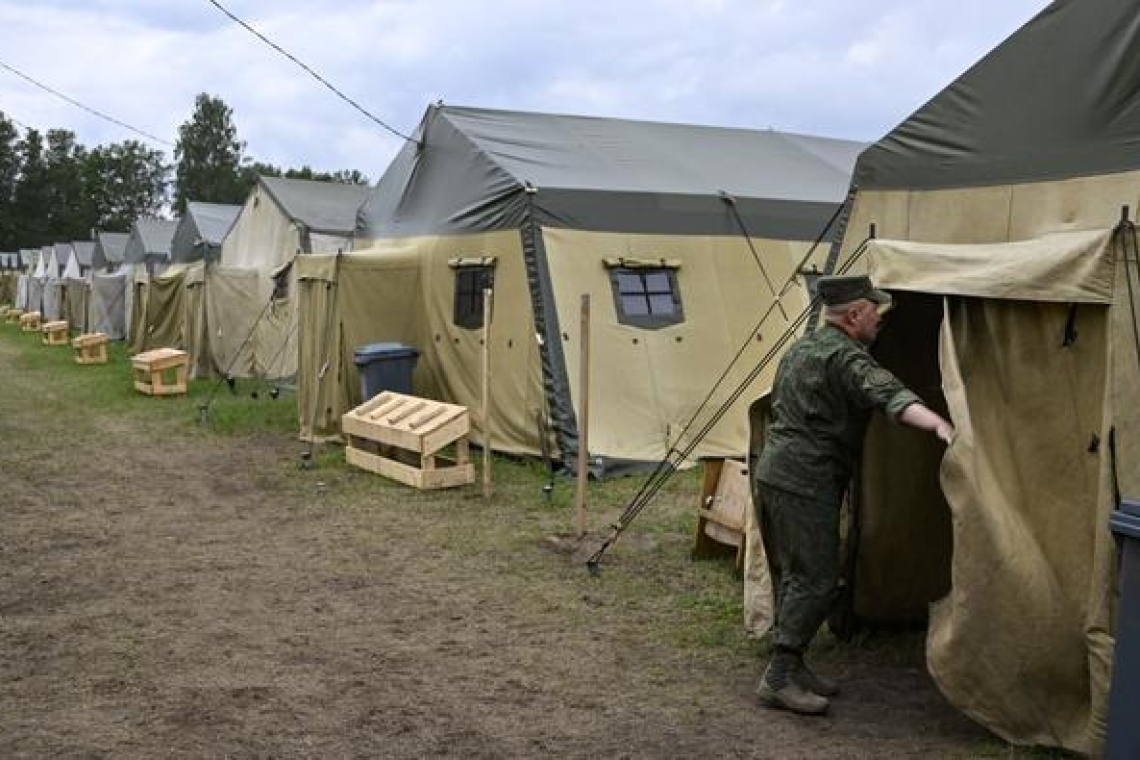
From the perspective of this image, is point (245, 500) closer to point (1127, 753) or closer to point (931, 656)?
point (931, 656)

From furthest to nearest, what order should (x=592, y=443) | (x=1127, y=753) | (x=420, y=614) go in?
(x=592, y=443) → (x=420, y=614) → (x=1127, y=753)

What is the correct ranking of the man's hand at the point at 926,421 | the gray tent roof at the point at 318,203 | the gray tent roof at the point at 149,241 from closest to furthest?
the man's hand at the point at 926,421 < the gray tent roof at the point at 318,203 < the gray tent roof at the point at 149,241

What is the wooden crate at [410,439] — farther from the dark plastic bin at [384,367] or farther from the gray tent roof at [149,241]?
the gray tent roof at [149,241]

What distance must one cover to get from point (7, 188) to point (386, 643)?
85908 mm

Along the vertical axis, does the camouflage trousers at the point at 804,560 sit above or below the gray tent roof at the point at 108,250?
below

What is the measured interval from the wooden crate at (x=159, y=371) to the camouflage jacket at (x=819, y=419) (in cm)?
1377

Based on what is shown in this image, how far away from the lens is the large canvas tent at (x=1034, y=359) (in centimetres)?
415

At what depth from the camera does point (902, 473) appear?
221 inches

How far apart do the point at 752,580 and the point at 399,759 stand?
200cm

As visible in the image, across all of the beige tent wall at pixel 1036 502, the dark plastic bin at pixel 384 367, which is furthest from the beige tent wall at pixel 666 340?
the beige tent wall at pixel 1036 502

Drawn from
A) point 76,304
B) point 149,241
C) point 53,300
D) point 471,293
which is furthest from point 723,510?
point 53,300

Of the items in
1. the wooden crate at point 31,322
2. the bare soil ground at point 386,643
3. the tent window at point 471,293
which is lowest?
the bare soil ground at point 386,643

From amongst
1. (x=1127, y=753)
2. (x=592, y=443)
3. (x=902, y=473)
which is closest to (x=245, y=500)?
(x=592, y=443)

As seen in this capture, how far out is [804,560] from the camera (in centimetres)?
470
